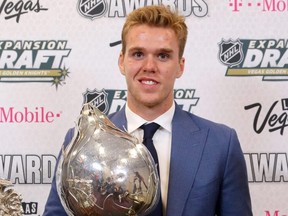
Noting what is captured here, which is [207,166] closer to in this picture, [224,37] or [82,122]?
[82,122]

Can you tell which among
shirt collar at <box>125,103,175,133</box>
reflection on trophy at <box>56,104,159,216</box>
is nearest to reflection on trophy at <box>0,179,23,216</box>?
reflection on trophy at <box>56,104,159,216</box>

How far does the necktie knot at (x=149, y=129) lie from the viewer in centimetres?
161

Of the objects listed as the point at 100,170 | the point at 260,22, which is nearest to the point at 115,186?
the point at 100,170

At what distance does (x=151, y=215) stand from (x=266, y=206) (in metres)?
0.71

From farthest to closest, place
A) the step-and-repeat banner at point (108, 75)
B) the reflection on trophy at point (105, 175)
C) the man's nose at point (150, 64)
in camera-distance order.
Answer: the step-and-repeat banner at point (108, 75), the man's nose at point (150, 64), the reflection on trophy at point (105, 175)

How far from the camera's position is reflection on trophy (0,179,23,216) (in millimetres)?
1305

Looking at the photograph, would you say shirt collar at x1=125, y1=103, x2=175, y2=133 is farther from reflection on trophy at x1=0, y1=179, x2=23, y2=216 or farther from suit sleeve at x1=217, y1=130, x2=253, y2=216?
reflection on trophy at x1=0, y1=179, x2=23, y2=216

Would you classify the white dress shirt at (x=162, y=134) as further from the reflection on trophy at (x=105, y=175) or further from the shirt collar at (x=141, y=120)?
the reflection on trophy at (x=105, y=175)

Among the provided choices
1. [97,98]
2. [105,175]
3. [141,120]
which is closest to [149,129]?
[141,120]

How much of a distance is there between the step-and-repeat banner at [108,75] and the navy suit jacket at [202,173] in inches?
17.1

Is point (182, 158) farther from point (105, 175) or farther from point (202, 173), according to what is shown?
point (105, 175)

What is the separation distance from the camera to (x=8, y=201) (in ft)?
4.32

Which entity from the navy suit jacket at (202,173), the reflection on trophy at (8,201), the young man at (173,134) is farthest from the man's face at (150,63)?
the reflection on trophy at (8,201)

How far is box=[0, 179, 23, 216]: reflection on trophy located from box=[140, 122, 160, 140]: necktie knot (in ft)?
1.28
